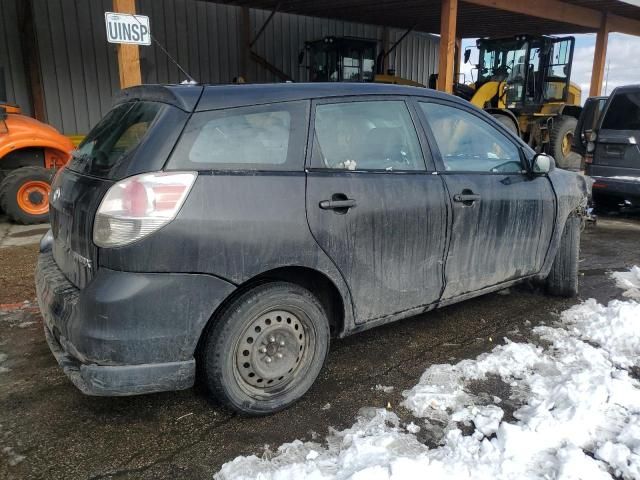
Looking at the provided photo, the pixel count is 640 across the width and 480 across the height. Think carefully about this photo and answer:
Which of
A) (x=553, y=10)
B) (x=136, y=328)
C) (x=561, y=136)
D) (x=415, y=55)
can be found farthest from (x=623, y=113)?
(x=415, y=55)

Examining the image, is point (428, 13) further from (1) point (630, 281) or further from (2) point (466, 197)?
(2) point (466, 197)

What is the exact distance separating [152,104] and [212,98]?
343 mm

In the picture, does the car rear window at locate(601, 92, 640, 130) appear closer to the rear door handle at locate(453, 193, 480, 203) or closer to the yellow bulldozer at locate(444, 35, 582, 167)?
the yellow bulldozer at locate(444, 35, 582, 167)

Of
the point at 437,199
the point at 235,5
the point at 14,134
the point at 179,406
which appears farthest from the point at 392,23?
the point at 179,406

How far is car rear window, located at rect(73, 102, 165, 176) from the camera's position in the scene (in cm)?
246

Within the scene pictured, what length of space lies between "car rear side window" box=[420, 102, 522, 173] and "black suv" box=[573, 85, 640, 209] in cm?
468

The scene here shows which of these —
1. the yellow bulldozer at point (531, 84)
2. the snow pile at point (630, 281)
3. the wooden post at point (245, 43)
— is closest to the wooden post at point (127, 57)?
the snow pile at point (630, 281)

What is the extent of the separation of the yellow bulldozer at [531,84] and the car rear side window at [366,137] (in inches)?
413

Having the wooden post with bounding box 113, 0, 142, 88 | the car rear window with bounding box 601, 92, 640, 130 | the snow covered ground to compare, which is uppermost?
the wooden post with bounding box 113, 0, 142, 88

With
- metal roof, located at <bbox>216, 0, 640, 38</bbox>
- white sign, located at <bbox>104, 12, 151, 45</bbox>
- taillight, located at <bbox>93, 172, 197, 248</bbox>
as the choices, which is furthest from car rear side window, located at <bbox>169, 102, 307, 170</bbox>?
metal roof, located at <bbox>216, 0, 640, 38</bbox>

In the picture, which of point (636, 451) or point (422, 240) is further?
point (422, 240)

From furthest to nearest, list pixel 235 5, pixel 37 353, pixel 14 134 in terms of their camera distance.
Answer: pixel 235 5, pixel 14 134, pixel 37 353

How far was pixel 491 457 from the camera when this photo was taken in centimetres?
229

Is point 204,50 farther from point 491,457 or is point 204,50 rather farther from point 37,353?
point 491,457
